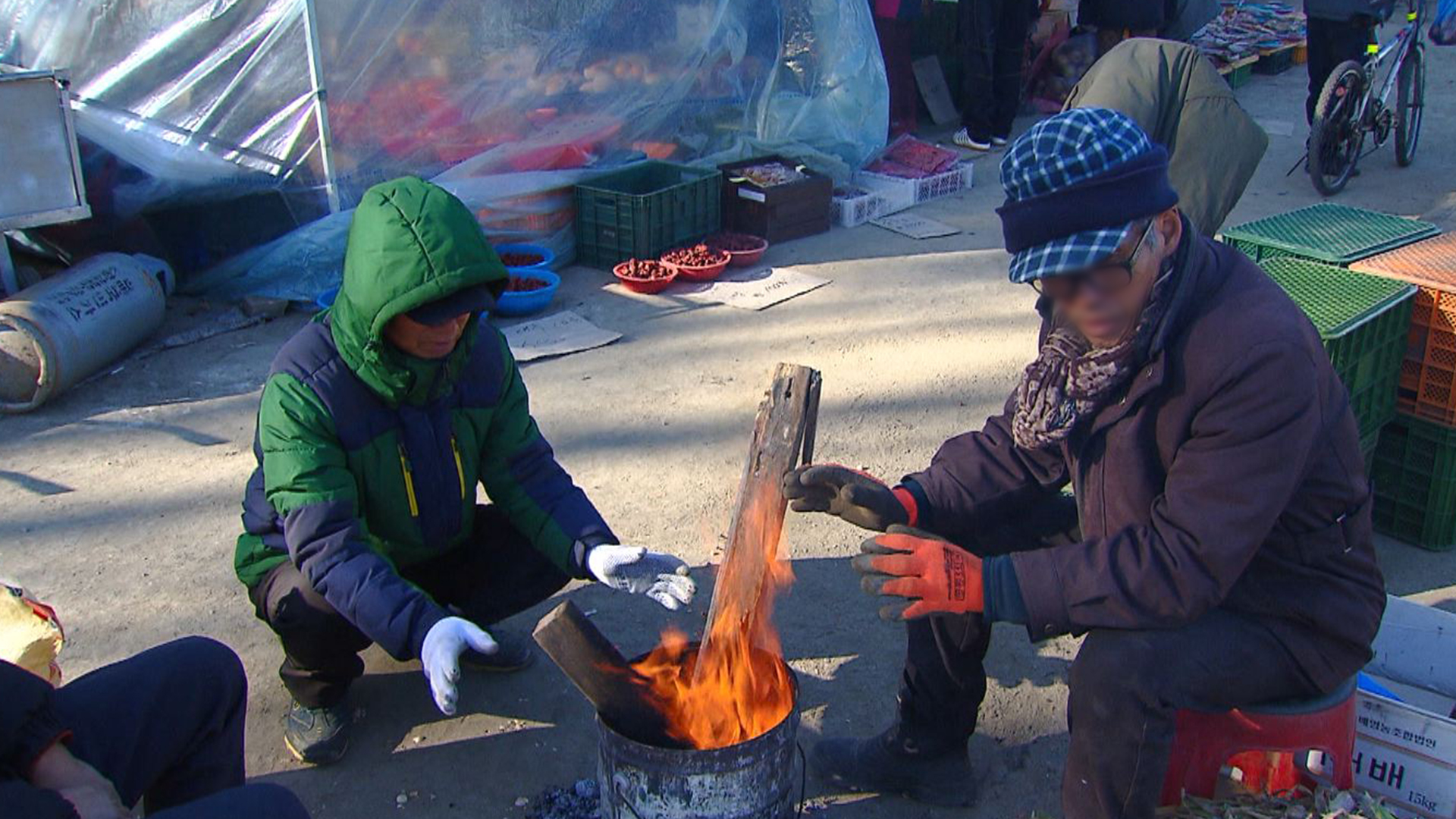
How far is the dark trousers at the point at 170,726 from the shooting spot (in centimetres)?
233

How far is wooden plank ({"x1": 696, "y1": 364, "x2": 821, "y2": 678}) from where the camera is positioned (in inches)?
112

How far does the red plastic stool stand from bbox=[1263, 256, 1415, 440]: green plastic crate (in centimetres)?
144

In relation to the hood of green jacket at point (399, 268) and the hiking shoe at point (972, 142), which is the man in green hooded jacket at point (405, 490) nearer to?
the hood of green jacket at point (399, 268)

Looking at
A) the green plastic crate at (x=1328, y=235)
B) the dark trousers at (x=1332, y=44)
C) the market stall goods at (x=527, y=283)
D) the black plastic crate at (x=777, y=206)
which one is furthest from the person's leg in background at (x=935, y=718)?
the dark trousers at (x=1332, y=44)

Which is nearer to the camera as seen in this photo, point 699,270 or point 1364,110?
point 699,270

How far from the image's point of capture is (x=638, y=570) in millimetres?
3059

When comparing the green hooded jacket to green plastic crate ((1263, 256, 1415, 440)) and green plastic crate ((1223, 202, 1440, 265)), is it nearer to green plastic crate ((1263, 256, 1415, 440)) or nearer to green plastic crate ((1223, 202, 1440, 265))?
green plastic crate ((1263, 256, 1415, 440))

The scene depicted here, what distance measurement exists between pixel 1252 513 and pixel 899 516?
864mm

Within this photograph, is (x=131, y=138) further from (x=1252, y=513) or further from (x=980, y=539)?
(x=1252, y=513)

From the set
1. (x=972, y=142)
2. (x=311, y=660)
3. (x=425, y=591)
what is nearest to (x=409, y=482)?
(x=425, y=591)

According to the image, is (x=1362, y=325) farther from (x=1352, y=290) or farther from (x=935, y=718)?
(x=935, y=718)

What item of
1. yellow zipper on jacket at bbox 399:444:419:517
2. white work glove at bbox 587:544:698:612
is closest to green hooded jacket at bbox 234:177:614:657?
yellow zipper on jacket at bbox 399:444:419:517

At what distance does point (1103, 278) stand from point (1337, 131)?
7.38 meters

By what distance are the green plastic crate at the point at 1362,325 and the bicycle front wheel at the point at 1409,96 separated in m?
5.91
